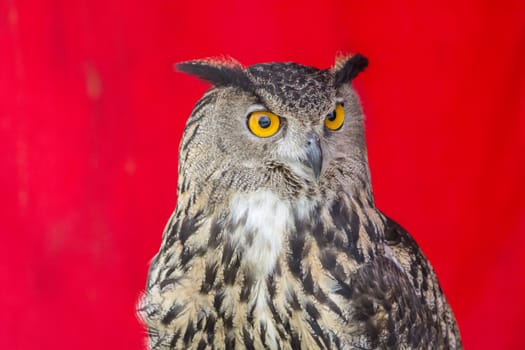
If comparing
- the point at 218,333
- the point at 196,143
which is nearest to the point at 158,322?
the point at 218,333

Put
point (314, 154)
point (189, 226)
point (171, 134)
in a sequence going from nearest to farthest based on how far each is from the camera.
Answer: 1. point (314, 154)
2. point (189, 226)
3. point (171, 134)

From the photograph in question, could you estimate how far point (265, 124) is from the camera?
959mm

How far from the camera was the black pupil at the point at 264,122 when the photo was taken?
Answer: 3.14 ft

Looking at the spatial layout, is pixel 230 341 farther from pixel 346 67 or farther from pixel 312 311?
pixel 346 67

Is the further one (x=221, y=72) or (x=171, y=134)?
(x=171, y=134)

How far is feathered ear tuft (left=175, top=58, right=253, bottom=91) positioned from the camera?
96 cm

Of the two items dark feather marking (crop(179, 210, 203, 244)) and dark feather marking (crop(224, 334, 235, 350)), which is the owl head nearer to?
dark feather marking (crop(179, 210, 203, 244))

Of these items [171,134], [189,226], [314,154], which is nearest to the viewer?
[314,154]

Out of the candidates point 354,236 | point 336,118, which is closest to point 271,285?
point 354,236

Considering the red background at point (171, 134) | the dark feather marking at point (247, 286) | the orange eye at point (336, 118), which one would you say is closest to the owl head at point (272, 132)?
the orange eye at point (336, 118)

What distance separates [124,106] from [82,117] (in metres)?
0.09

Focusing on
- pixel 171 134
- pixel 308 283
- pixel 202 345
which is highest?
pixel 171 134

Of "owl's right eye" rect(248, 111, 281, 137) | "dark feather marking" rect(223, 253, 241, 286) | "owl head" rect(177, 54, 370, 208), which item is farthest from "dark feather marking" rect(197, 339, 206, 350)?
"owl's right eye" rect(248, 111, 281, 137)

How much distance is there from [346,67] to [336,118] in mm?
79
